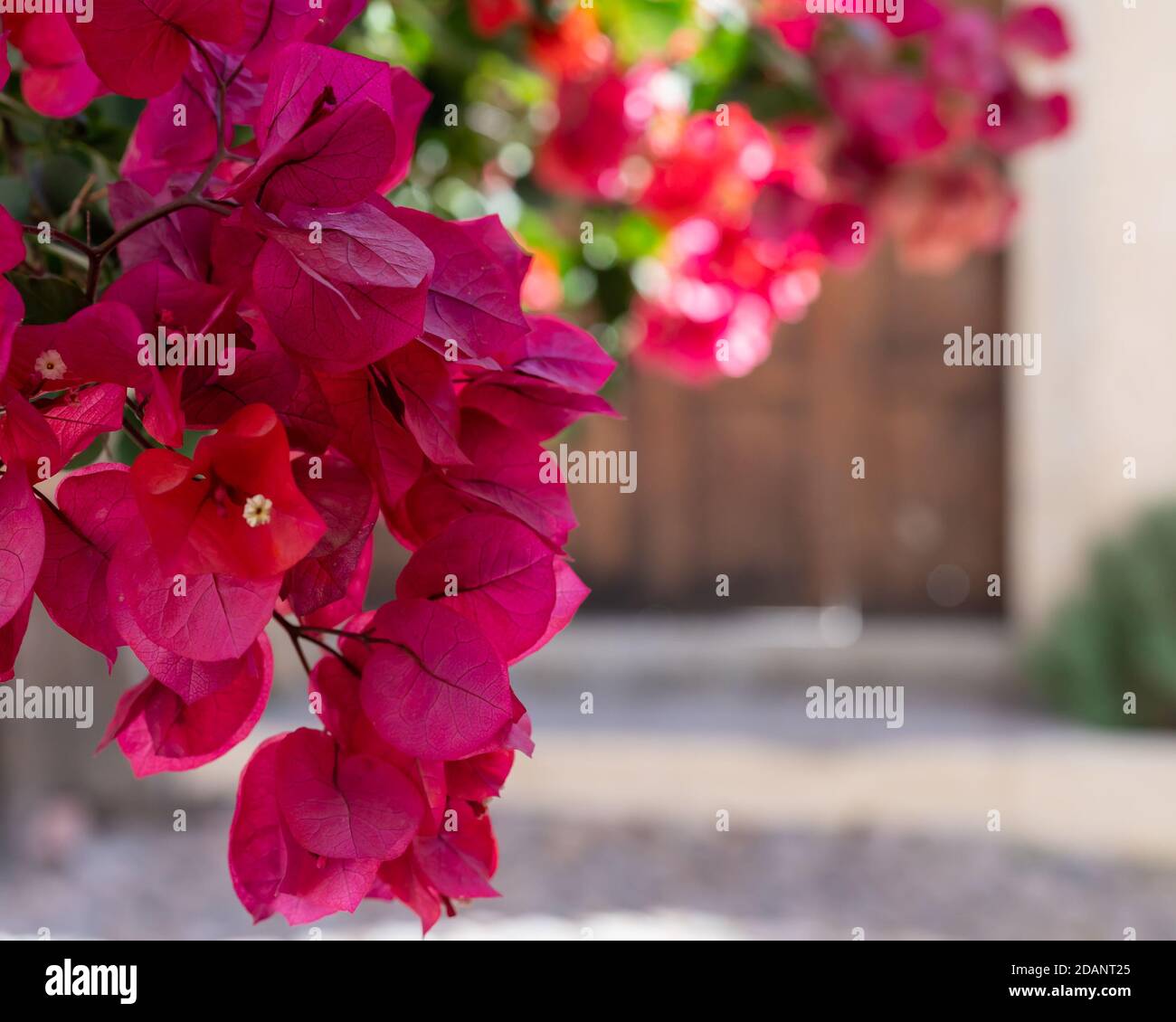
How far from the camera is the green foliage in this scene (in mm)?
2412

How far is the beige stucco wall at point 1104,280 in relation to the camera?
254 centimetres

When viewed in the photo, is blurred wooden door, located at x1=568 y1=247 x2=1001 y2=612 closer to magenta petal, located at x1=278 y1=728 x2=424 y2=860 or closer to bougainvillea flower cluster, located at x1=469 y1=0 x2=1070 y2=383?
bougainvillea flower cluster, located at x1=469 y1=0 x2=1070 y2=383

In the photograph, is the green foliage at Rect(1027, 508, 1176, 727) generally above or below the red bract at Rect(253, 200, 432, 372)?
→ below

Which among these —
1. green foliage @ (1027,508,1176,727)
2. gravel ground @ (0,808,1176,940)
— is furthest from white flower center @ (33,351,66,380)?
green foliage @ (1027,508,1176,727)

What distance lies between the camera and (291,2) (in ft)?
0.88

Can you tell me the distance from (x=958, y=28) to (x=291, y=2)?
72cm

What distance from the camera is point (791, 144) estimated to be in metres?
1.00

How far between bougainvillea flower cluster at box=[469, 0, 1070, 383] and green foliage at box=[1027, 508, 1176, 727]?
1649 mm

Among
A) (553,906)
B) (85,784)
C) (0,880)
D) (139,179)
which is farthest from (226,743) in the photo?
(85,784)

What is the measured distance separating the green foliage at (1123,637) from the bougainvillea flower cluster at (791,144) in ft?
5.41

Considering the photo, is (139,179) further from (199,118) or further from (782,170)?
(782,170)

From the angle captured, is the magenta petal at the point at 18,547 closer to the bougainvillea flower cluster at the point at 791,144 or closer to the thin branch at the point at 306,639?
the thin branch at the point at 306,639

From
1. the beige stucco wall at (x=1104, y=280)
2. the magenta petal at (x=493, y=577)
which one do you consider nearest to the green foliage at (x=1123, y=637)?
the beige stucco wall at (x=1104, y=280)
